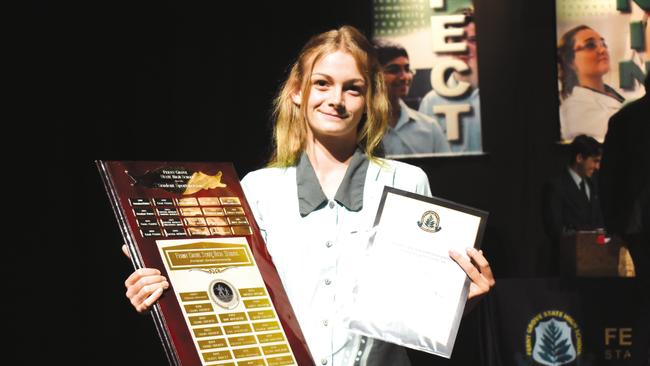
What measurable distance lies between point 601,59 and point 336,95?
483 centimetres

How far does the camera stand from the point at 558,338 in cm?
409

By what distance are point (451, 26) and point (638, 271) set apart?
116 inches

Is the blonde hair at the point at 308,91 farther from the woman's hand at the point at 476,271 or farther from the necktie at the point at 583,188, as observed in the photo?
the necktie at the point at 583,188

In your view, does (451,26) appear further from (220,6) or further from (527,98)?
(220,6)

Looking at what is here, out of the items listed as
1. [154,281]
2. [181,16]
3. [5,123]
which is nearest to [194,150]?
[181,16]

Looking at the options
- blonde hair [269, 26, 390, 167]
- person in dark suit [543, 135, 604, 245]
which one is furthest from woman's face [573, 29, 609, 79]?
blonde hair [269, 26, 390, 167]

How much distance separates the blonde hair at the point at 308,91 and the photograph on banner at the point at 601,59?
453 cm

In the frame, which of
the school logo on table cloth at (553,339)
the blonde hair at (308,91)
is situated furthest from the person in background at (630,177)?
the blonde hair at (308,91)

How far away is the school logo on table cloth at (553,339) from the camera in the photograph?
4.09m

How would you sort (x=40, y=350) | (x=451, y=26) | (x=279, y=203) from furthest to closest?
(x=451, y=26)
(x=40, y=350)
(x=279, y=203)

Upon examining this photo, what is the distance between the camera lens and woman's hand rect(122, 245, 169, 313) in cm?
183

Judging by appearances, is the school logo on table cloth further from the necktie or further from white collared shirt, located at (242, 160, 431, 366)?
the necktie

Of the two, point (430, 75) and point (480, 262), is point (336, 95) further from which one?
point (430, 75)

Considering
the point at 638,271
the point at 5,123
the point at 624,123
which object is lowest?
the point at 638,271
